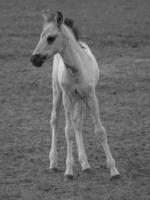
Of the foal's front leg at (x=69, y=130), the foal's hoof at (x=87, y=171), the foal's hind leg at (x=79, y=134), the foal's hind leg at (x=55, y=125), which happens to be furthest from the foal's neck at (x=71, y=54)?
the foal's hoof at (x=87, y=171)

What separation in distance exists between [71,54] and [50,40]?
363 mm

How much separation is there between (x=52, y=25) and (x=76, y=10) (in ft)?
54.7

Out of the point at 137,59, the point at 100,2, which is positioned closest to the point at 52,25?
the point at 137,59

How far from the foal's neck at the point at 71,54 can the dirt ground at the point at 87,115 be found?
1.39 metres

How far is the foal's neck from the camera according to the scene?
309 inches

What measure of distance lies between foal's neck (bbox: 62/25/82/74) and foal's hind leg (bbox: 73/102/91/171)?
2.76ft

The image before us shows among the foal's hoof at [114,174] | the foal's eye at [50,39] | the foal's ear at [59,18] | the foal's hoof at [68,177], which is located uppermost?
the foal's ear at [59,18]

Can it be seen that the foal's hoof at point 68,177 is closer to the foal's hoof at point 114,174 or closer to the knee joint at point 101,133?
the foal's hoof at point 114,174

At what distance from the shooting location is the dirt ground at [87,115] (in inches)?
300

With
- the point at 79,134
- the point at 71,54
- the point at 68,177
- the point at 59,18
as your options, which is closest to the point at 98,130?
the point at 79,134

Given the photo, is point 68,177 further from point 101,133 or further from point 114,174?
point 101,133

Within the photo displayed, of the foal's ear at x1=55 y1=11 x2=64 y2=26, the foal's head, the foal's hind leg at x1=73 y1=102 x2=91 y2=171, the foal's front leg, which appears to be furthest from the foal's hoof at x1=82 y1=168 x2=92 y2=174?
the foal's ear at x1=55 y1=11 x2=64 y2=26

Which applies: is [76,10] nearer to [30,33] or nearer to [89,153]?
[30,33]

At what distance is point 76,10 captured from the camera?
79.4 feet
